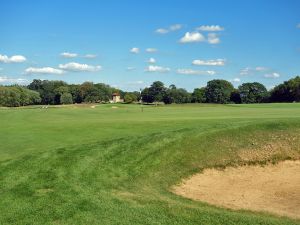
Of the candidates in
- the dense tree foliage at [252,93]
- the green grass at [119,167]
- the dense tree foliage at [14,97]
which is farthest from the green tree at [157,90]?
the green grass at [119,167]

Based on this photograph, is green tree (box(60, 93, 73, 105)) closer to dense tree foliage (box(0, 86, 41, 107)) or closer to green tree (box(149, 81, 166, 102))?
dense tree foliage (box(0, 86, 41, 107))

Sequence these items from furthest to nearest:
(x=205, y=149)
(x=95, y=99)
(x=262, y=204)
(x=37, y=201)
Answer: (x=95, y=99), (x=205, y=149), (x=262, y=204), (x=37, y=201)

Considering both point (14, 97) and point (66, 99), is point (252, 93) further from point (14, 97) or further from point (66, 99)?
point (14, 97)

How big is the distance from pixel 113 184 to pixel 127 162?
2746mm

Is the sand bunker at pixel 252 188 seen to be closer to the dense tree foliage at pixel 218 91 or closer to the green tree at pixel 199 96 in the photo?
the dense tree foliage at pixel 218 91

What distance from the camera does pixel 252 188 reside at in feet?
47.7

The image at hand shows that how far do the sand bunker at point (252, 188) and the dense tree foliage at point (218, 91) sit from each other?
135309mm

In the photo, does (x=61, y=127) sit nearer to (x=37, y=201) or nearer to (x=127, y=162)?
(x=127, y=162)

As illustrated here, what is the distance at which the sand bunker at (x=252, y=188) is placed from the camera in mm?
12078

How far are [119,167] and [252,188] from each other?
485 centimetres

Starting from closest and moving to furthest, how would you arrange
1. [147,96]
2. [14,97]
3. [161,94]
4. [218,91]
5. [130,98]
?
[14,97]
[218,91]
[161,94]
[147,96]
[130,98]

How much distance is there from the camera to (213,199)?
12734 millimetres

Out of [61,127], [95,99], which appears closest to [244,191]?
[61,127]

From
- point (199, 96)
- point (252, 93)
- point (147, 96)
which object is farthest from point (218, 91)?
point (147, 96)
